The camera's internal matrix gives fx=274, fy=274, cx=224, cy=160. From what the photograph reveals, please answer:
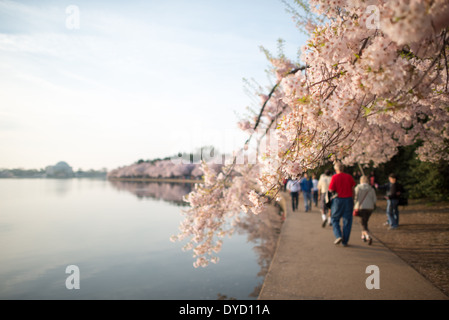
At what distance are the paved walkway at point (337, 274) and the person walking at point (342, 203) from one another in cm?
34

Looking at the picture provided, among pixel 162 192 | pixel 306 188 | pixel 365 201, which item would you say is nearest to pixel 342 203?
pixel 365 201

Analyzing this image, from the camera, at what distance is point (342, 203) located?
653 centimetres

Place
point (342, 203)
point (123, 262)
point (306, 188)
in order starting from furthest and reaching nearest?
point (306, 188) → point (123, 262) → point (342, 203)

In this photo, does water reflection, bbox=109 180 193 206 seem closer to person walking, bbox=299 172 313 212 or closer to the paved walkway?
person walking, bbox=299 172 313 212

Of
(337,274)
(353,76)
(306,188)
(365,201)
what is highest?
(353,76)

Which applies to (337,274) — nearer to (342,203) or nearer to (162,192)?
(342,203)

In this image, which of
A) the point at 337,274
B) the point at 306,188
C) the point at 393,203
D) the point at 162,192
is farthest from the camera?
the point at 162,192

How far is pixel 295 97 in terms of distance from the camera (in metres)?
2.27

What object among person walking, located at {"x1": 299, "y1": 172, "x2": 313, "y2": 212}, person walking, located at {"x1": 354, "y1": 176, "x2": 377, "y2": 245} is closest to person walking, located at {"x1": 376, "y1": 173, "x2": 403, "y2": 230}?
person walking, located at {"x1": 354, "y1": 176, "x2": 377, "y2": 245}

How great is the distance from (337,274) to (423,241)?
3.97 meters

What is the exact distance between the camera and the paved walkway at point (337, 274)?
145 inches

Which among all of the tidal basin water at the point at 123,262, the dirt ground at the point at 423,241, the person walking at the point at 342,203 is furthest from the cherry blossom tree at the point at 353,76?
the person walking at the point at 342,203

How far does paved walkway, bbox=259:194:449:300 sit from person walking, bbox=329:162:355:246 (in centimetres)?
34

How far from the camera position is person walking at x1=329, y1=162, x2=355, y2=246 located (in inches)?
Answer: 252
